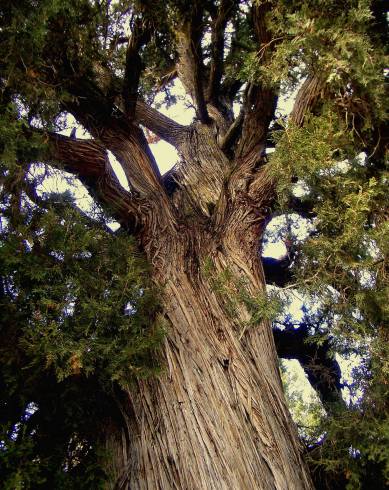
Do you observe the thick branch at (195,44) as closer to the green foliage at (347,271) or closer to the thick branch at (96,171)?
the thick branch at (96,171)

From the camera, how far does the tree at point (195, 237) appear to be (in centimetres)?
340

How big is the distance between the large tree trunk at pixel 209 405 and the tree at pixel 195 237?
0.01 meters

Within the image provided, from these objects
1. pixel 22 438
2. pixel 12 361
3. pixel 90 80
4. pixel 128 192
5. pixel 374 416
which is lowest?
pixel 374 416

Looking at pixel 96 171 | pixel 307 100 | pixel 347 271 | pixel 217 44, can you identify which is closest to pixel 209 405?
pixel 347 271

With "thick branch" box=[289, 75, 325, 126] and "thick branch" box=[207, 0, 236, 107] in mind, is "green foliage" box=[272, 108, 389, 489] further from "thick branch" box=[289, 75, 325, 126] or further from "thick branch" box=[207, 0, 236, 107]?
"thick branch" box=[207, 0, 236, 107]

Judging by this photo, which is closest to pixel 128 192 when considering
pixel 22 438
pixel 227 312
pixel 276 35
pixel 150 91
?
pixel 227 312

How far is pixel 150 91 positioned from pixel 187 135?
146cm

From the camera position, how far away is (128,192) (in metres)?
4.62

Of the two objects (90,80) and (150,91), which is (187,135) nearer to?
(150,91)

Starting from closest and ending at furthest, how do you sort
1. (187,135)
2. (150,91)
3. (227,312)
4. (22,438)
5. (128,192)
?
(22,438)
(227,312)
(128,192)
(187,135)
(150,91)

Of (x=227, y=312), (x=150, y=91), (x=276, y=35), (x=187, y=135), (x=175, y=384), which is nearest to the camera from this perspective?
(x=175, y=384)

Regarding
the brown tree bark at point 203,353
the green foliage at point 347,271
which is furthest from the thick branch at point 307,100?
the brown tree bark at point 203,353

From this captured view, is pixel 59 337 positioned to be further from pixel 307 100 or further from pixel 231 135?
pixel 231 135

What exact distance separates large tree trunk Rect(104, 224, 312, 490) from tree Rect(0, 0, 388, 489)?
1cm
